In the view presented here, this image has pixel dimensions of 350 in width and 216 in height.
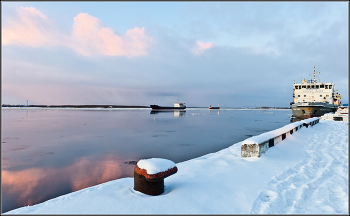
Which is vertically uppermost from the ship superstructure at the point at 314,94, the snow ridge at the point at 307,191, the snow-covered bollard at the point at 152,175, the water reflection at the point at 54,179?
the ship superstructure at the point at 314,94

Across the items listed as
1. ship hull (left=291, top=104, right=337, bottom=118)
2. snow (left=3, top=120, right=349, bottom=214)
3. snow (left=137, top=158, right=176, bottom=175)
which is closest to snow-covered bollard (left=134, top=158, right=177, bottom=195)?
snow (left=137, top=158, right=176, bottom=175)

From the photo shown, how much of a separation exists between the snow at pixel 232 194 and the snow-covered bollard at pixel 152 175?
0.12 metres

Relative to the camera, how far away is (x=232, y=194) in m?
3.40

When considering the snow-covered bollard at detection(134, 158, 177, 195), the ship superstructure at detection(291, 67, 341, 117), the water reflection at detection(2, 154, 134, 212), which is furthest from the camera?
the ship superstructure at detection(291, 67, 341, 117)

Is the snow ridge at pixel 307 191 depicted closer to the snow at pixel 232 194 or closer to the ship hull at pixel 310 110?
the snow at pixel 232 194

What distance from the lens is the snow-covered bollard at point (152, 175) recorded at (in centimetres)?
327

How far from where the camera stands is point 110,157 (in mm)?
8023

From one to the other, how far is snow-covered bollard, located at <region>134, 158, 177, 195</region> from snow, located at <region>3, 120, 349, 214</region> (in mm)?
116

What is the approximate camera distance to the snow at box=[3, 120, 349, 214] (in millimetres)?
2910

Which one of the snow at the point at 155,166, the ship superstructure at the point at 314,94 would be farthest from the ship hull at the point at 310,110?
the snow at the point at 155,166

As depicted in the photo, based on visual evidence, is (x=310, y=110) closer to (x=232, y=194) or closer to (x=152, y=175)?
(x=232, y=194)

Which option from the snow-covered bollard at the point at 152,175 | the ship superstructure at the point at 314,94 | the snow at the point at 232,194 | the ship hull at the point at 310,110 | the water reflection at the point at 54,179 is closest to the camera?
the snow at the point at 232,194

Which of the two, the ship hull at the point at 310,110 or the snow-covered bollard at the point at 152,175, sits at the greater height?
the ship hull at the point at 310,110

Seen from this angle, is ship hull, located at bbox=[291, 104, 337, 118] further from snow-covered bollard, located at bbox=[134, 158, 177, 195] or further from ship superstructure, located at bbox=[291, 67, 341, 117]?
snow-covered bollard, located at bbox=[134, 158, 177, 195]
